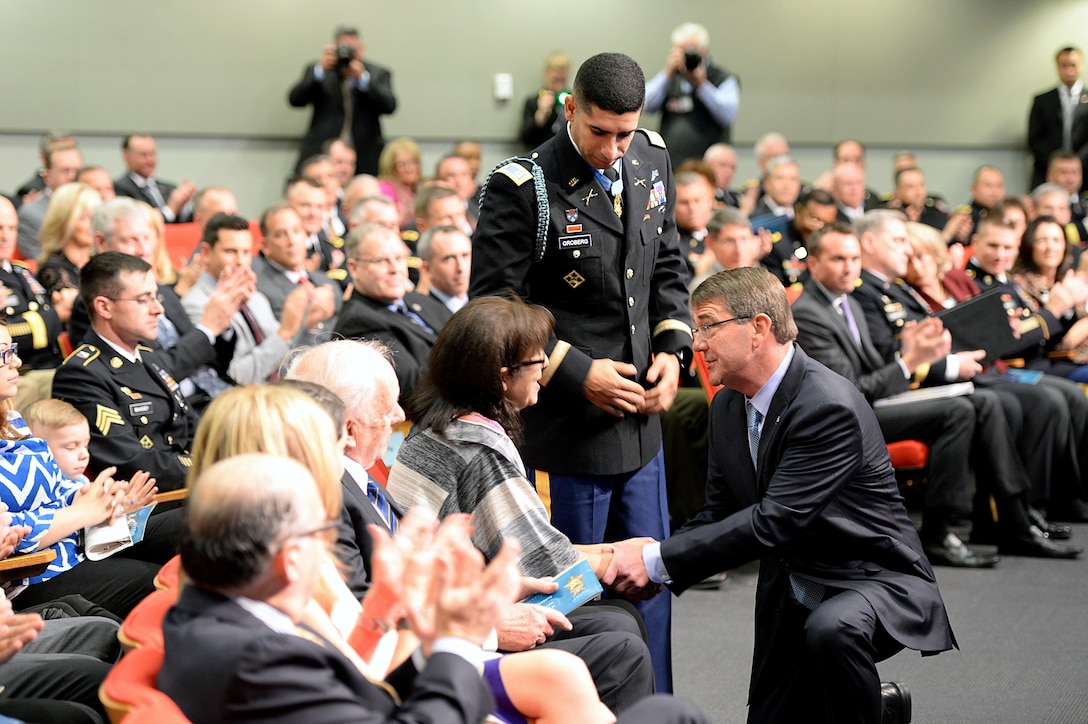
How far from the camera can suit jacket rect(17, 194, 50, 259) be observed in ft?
19.5

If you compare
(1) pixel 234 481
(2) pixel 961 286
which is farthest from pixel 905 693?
(2) pixel 961 286

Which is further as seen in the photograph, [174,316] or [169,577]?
[174,316]

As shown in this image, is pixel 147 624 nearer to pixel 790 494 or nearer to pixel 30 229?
pixel 790 494

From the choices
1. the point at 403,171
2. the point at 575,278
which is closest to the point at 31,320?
the point at 575,278

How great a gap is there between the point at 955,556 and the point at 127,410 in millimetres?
3014

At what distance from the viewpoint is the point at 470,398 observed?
7.72 feet

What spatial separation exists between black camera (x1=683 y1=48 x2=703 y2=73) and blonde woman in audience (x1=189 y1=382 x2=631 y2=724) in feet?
20.8

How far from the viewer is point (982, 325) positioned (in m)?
4.84

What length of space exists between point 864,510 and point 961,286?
3.38 meters

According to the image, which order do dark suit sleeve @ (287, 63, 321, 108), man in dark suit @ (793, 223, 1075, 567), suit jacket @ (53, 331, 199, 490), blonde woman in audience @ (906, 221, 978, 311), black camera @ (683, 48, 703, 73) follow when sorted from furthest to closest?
dark suit sleeve @ (287, 63, 321, 108) < black camera @ (683, 48, 703, 73) < blonde woman in audience @ (906, 221, 978, 311) < man in dark suit @ (793, 223, 1075, 567) < suit jacket @ (53, 331, 199, 490)

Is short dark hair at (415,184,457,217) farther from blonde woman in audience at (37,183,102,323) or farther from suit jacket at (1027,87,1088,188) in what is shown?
suit jacket at (1027,87,1088,188)

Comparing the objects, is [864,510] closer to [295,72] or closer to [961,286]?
[961,286]

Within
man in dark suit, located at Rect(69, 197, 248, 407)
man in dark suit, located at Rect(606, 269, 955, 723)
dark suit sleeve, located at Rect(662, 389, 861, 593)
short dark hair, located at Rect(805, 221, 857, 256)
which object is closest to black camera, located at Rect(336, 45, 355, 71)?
man in dark suit, located at Rect(69, 197, 248, 407)

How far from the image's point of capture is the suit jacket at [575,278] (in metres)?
2.71
